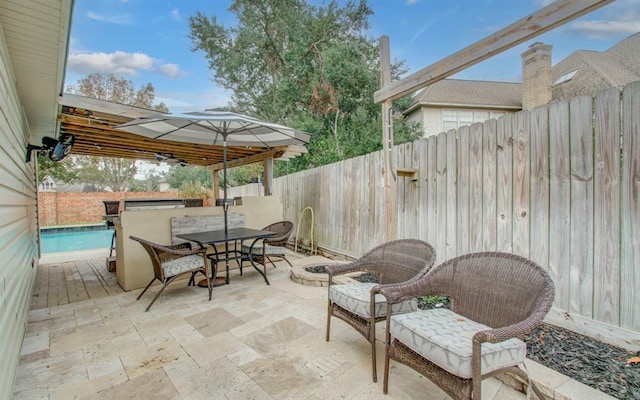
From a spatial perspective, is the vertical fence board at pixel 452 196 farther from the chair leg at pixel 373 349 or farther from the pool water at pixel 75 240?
the pool water at pixel 75 240

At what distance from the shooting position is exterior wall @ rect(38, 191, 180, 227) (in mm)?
13923

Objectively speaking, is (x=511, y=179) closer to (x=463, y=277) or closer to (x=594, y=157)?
(x=594, y=157)

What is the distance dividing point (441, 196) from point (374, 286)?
1.50m

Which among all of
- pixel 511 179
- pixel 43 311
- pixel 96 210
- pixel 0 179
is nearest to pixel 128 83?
pixel 96 210

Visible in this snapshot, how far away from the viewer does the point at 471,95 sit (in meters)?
12.4

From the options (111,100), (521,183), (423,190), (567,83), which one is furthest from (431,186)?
(111,100)

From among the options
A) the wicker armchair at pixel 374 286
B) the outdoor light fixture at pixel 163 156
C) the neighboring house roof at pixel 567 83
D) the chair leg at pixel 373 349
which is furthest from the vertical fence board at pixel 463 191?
the neighboring house roof at pixel 567 83

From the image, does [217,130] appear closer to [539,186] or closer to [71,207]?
[539,186]

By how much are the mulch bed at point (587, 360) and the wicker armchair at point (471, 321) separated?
38cm

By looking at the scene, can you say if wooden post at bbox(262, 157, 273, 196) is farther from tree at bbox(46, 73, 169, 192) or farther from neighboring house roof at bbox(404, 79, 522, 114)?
tree at bbox(46, 73, 169, 192)

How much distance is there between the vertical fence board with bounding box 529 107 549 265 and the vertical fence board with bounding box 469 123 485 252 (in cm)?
45

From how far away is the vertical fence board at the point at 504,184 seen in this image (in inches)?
101

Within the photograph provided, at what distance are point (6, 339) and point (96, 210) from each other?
1641cm

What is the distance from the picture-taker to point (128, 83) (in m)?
16.0
